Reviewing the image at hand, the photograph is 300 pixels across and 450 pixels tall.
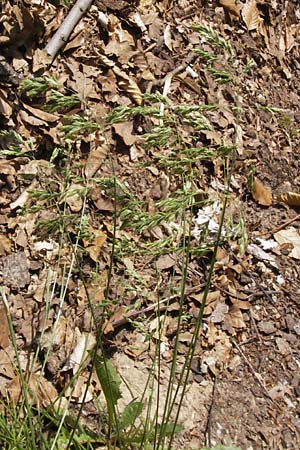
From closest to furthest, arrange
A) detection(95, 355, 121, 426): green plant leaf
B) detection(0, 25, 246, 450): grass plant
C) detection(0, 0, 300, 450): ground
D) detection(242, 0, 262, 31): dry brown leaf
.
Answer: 1. detection(0, 25, 246, 450): grass plant
2. detection(95, 355, 121, 426): green plant leaf
3. detection(0, 0, 300, 450): ground
4. detection(242, 0, 262, 31): dry brown leaf

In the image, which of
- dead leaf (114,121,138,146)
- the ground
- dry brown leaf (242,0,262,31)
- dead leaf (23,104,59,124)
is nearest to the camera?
the ground

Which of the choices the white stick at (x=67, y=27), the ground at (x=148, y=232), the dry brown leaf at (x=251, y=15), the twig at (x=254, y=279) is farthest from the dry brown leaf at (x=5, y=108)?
the dry brown leaf at (x=251, y=15)

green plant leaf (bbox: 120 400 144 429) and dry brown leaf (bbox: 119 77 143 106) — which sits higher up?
dry brown leaf (bbox: 119 77 143 106)

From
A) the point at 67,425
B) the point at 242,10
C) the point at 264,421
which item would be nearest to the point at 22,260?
the point at 67,425

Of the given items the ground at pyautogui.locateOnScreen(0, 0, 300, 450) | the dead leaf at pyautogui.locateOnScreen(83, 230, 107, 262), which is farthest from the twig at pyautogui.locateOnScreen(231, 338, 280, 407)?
the dead leaf at pyautogui.locateOnScreen(83, 230, 107, 262)

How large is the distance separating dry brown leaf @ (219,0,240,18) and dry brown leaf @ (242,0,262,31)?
0.06 m

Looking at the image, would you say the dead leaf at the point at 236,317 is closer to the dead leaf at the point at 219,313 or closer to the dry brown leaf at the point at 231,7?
the dead leaf at the point at 219,313

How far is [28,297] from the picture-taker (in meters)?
2.56

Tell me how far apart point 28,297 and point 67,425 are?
521mm

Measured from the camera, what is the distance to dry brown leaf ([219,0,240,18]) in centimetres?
358

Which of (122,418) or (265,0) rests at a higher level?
(265,0)

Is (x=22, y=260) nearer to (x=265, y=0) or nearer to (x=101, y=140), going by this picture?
(x=101, y=140)

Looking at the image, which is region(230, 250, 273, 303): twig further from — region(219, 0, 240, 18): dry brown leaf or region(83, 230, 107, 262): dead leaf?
region(219, 0, 240, 18): dry brown leaf

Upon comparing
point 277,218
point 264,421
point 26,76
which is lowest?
point 264,421
